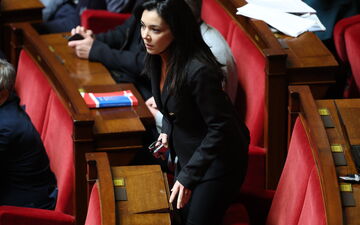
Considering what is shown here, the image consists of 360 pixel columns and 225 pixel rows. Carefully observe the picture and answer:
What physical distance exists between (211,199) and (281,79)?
1.39ft

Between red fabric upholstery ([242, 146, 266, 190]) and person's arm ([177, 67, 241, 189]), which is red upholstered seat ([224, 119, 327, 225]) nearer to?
person's arm ([177, 67, 241, 189])

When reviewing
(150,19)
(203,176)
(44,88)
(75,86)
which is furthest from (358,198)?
(44,88)

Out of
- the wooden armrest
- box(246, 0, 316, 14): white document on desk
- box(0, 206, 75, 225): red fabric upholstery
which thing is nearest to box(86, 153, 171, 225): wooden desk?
the wooden armrest

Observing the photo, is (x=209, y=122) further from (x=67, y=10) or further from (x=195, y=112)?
(x=67, y=10)

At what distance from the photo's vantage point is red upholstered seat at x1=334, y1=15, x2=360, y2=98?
1566 millimetres

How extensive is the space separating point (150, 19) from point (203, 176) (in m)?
0.23

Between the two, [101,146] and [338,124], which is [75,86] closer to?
[101,146]

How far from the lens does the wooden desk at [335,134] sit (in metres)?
0.92

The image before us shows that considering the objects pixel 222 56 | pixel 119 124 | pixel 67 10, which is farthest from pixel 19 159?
pixel 67 10

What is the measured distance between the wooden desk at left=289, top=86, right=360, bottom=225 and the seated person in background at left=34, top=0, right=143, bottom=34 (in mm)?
1089

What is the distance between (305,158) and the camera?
3.48 ft

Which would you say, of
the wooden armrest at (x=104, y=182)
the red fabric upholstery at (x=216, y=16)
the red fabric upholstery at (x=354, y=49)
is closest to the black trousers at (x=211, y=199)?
the wooden armrest at (x=104, y=182)

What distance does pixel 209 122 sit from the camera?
105 centimetres

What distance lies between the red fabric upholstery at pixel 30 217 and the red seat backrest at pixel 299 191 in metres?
0.40
